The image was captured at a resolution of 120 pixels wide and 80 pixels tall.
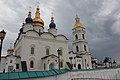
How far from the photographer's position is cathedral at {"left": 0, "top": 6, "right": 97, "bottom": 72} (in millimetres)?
27219

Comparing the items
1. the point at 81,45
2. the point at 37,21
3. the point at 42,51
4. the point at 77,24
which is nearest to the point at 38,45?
the point at 42,51

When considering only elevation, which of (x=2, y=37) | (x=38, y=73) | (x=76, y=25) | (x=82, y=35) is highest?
(x=76, y=25)

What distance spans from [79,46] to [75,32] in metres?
5.01

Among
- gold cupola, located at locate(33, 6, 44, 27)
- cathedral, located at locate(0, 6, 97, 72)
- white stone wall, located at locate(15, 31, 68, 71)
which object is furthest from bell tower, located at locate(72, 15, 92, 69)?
gold cupola, located at locate(33, 6, 44, 27)

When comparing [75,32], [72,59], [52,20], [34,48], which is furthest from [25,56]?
[75,32]

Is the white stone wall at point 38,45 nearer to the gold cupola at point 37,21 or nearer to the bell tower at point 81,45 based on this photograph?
the gold cupola at point 37,21

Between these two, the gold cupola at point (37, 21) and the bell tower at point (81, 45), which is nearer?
the gold cupola at point (37, 21)

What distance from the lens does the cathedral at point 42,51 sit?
2722 cm

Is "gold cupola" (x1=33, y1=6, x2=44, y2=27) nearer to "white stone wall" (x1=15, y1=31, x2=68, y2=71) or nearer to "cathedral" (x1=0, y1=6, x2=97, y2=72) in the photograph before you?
"cathedral" (x1=0, y1=6, x2=97, y2=72)

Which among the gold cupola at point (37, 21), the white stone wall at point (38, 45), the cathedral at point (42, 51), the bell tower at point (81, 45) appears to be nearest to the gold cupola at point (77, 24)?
the bell tower at point (81, 45)

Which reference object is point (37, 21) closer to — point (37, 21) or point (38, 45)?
A: point (37, 21)

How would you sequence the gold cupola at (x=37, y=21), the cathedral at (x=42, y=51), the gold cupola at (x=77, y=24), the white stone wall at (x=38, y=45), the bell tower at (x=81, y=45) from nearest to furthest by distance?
the cathedral at (x=42, y=51) → the white stone wall at (x=38, y=45) → the gold cupola at (x=37, y=21) → the bell tower at (x=81, y=45) → the gold cupola at (x=77, y=24)

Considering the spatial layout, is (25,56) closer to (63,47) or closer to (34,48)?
(34,48)

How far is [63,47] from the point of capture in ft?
108
